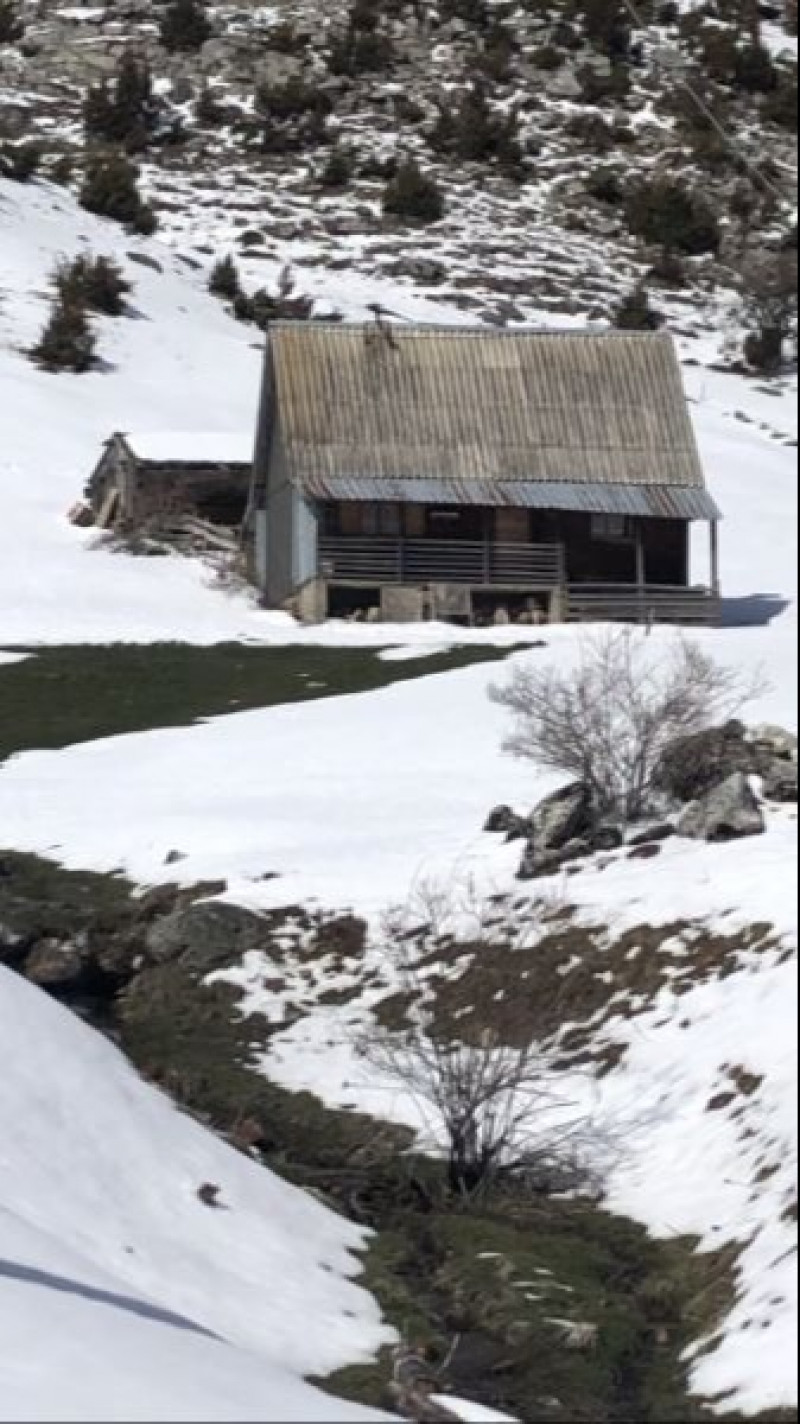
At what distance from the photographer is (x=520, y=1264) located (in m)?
13.3

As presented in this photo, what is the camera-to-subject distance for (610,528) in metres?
45.5

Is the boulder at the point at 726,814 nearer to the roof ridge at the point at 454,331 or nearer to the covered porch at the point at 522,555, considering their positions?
the covered porch at the point at 522,555

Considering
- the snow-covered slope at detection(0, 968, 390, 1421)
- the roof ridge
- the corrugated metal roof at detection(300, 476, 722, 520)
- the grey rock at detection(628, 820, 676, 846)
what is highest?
the roof ridge

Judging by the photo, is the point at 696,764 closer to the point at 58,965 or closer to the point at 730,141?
the point at 58,965

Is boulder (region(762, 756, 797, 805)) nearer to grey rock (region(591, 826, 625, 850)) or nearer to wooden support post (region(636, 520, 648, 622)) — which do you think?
grey rock (region(591, 826, 625, 850))

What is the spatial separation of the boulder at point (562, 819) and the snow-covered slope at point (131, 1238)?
483 cm

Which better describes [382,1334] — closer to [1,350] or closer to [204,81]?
[1,350]

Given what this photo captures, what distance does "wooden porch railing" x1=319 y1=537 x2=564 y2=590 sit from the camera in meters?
43.8


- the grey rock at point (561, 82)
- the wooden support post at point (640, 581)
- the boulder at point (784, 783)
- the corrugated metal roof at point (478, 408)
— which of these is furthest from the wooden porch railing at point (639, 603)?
the grey rock at point (561, 82)

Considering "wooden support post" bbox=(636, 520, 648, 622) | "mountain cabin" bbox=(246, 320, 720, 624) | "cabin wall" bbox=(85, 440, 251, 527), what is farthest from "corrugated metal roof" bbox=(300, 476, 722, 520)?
"cabin wall" bbox=(85, 440, 251, 527)

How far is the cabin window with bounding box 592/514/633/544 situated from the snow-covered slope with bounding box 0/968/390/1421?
1129 inches

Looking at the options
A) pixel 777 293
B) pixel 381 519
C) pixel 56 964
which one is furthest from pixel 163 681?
pixel 777 293

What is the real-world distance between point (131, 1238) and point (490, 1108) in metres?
2.58

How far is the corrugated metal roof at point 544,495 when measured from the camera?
43.8 meters
